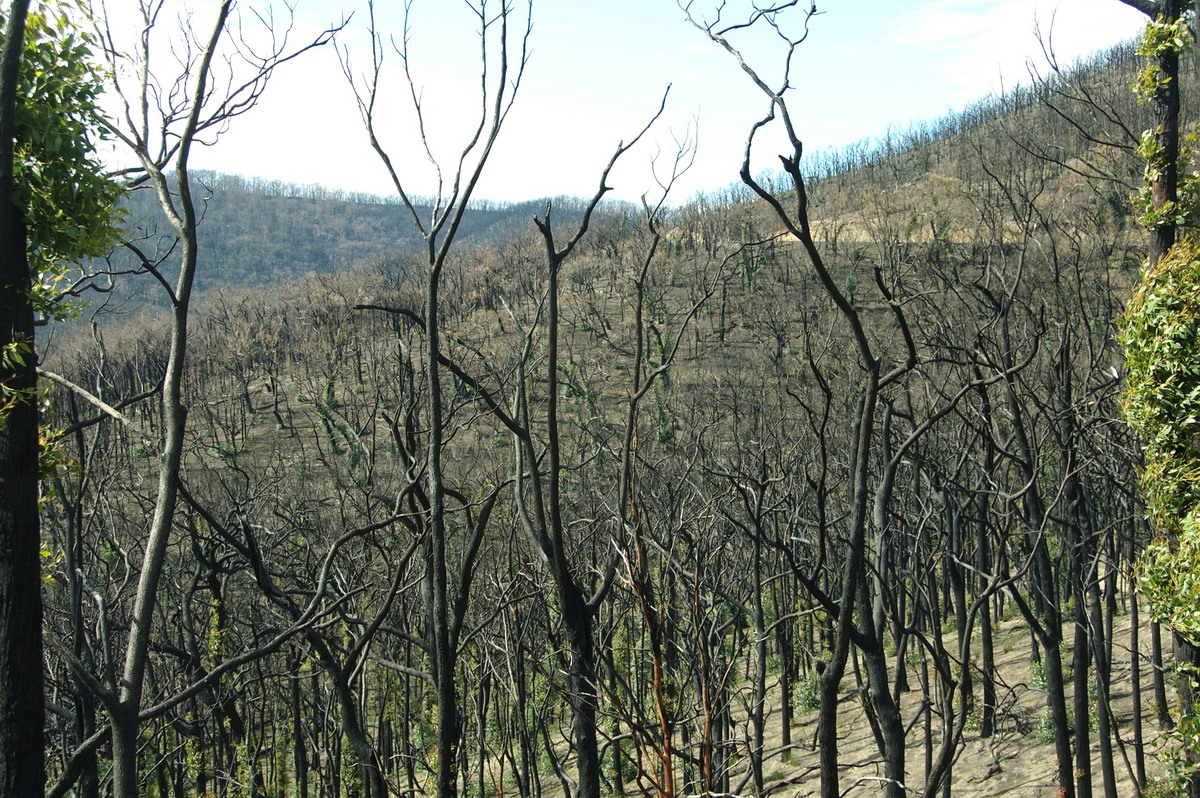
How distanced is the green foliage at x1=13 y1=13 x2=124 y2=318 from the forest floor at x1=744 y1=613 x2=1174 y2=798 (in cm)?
1043

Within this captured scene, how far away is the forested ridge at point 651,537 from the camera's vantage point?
4.55 metres

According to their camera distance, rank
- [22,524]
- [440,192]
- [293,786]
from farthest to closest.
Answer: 1. [293,786]
2. [440,192]
3. [22,524]

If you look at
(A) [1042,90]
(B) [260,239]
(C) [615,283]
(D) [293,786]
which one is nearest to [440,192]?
(A) [1042,90]

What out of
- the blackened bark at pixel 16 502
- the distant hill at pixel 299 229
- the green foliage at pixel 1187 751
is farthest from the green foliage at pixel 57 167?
the distant hill at pixel 299 229

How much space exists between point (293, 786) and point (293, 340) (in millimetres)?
49513

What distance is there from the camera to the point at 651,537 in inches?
146

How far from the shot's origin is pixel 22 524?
3998 mm

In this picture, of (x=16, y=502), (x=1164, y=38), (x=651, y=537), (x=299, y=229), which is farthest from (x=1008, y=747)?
(x=299, y=229)

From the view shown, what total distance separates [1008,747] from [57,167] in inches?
648

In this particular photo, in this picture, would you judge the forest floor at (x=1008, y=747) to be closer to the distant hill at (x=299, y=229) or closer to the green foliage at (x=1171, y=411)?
the green foliage at (x=1171, y=411)

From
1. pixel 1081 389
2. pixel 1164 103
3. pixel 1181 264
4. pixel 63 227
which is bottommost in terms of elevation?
pixel 1081 389

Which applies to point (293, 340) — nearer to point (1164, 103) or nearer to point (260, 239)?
point (1164, 103)

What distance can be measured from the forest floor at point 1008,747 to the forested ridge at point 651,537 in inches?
4.3

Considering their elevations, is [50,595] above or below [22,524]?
below
